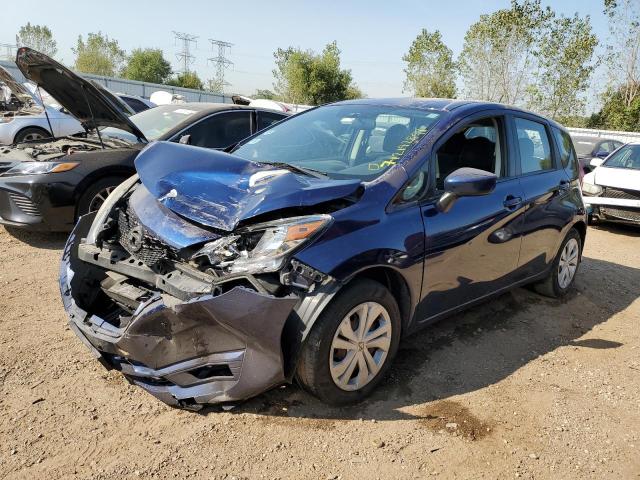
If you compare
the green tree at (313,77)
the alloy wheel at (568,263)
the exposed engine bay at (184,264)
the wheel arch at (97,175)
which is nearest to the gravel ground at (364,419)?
the exposed engine bay at (184,264)

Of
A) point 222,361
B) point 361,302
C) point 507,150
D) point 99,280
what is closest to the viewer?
point 222,361

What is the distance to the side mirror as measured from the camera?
121 inches

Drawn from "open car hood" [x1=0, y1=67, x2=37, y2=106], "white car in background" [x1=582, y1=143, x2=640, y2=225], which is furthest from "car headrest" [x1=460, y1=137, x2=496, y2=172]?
"open car hood" [x1=0, y1=67, x2=37, y2=106]

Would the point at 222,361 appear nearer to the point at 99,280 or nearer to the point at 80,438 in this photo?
the point at 80,438

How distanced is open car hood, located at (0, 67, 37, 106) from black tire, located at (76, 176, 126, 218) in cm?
416

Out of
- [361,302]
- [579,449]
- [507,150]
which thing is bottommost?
[579,449]

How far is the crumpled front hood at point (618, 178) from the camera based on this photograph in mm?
Result: 8328

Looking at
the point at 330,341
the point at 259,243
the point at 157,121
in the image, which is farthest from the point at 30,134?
the point at 330,341

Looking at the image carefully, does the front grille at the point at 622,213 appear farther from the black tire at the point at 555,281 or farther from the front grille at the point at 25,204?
the front grille at the point at 25,204

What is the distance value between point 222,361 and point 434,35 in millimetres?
33549

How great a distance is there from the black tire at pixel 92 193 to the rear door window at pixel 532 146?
4.04 meters

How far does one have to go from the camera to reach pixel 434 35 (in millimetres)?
32375

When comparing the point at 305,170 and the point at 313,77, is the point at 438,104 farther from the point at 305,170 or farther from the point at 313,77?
the point at 313,77

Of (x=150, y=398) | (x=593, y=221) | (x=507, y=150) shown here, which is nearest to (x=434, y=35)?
(x=593, y=221)
